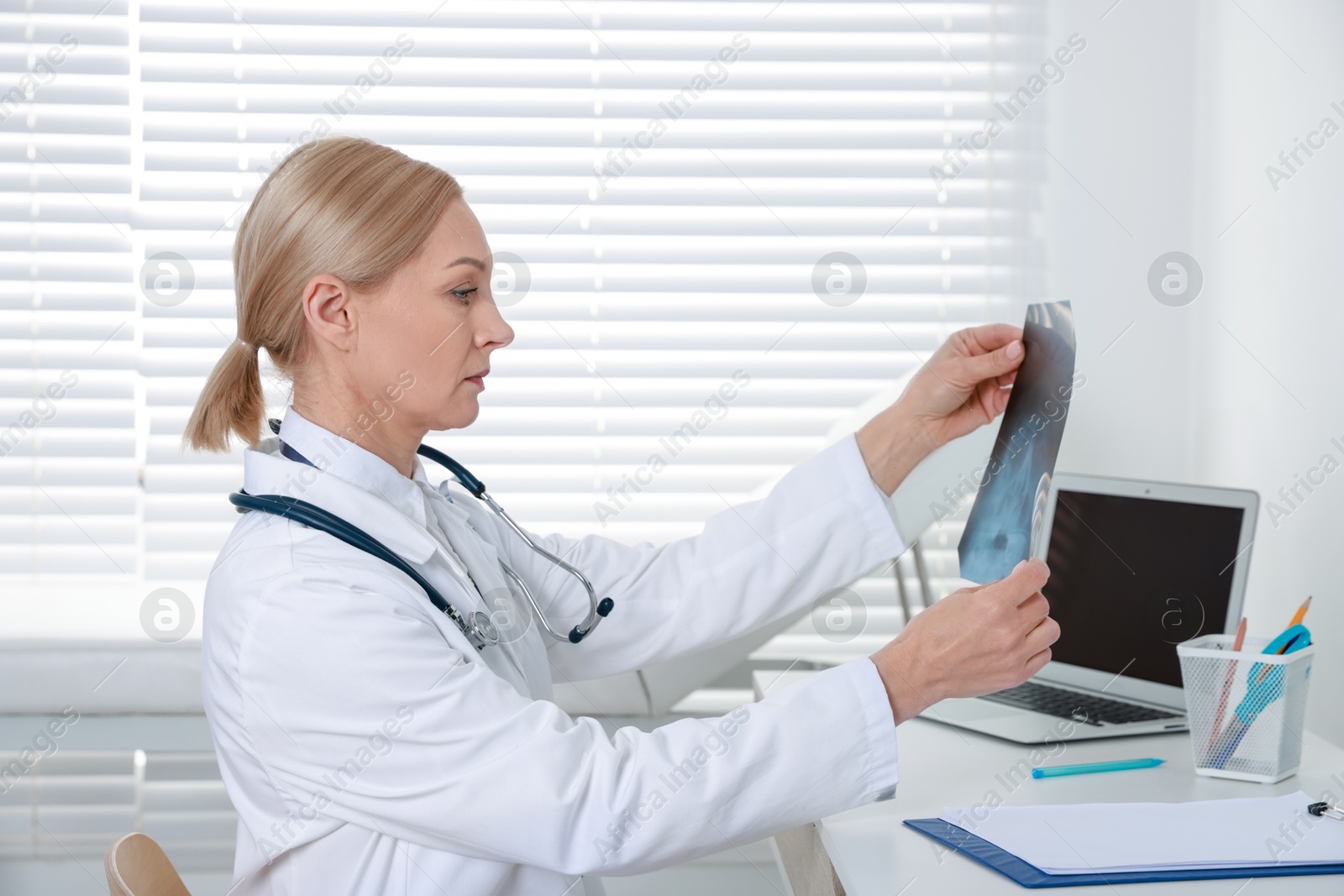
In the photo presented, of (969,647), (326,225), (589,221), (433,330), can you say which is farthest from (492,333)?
(589,221)

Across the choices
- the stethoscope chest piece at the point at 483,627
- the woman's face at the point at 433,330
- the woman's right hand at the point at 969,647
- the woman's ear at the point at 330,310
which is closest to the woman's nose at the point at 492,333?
the woman's face at the point at 433,330

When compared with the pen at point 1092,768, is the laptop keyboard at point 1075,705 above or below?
below

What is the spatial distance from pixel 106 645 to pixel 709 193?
1.36 metres

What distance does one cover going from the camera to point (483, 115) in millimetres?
1945

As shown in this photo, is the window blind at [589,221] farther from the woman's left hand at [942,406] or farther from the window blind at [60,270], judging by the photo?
the woman's left hand at [942,406]

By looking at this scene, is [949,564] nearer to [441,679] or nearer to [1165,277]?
[1165,277]

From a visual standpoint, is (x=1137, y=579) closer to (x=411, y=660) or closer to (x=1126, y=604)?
(x=1126, y=604)

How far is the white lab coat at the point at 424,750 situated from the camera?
0.77 meters

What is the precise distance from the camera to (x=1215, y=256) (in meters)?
1.69

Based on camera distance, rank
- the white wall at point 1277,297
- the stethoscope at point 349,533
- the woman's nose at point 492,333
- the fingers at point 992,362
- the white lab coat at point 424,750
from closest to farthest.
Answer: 1. the white lab coat at point 424,750
2. the stethoscope at point 349,533
3. the woman's nose at point 492,333
4. the fingers at point 992,362
5. the white wall at point 1277,297

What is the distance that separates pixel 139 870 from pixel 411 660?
30cm

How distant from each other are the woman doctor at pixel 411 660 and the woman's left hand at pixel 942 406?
3cm

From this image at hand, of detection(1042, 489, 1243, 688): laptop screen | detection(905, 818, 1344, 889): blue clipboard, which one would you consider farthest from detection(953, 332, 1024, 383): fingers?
detection(905, 818, 1344, 889): blue clipboard

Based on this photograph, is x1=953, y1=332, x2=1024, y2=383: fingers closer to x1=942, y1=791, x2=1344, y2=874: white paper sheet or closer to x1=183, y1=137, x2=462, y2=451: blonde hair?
x1=942, y1=791, x2=1344, y2=874: white paper sheet
